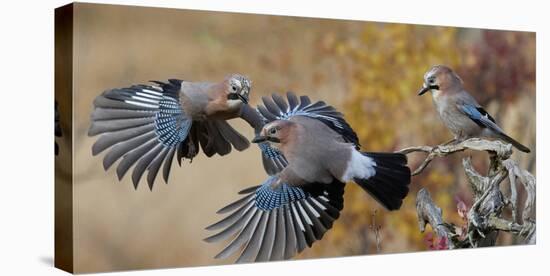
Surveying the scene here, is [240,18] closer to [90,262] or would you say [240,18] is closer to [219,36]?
[219,36]

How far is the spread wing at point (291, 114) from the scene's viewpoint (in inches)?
208

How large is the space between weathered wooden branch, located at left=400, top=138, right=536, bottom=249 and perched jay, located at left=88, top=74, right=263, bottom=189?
129 centimetres

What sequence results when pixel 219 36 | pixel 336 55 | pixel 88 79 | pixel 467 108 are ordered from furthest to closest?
pixel 467 108, pixel 336 55, pixel 219 36, pixel 88 79


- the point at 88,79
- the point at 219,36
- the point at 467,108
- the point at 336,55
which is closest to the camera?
the point at 88,79

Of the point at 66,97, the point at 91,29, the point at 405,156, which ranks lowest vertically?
the point at 405,156

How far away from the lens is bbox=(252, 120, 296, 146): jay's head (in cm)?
527

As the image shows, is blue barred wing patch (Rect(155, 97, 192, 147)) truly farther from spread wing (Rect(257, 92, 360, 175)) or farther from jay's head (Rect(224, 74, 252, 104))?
spread wing (Rect(257, 92, 360, 175))

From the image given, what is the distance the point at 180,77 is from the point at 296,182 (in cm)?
99

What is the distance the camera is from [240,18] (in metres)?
5.20

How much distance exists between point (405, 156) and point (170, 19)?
184 cm

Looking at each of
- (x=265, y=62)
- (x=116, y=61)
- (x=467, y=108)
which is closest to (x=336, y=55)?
(x=265, y=62)

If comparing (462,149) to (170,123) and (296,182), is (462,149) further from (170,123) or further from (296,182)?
(170,123)

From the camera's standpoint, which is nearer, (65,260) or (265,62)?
→ (65,260)

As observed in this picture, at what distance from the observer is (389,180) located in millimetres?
5684
